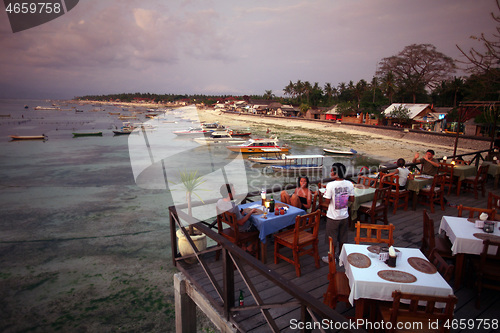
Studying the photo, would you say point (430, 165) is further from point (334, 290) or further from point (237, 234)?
point (334, 290)

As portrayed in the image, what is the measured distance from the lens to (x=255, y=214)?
5.66 meters

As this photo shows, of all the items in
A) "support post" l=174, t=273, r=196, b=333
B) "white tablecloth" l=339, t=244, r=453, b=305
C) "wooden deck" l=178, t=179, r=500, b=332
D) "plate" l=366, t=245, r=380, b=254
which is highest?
"plate" l=366, t=245, r=380, b=254

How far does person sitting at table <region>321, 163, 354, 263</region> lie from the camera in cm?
522

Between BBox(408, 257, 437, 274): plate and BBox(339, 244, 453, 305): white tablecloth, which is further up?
BBox(408, 257, 437, 274): plate

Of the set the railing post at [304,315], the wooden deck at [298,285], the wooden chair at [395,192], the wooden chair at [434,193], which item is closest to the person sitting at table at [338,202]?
the wooden deck at [298,285]

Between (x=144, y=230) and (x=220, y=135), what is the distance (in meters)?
37.7

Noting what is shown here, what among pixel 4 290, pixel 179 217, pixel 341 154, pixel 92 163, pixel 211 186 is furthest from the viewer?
pixel 341 154

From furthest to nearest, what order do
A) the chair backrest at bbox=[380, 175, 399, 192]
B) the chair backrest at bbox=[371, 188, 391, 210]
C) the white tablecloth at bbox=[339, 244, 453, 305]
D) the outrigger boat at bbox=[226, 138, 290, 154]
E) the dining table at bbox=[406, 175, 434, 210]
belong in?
the outrigger boat at bbox=[226, 138, 290, 154]
the dining table at bbox=[406, 175, 434, 210]
the chair backrest at bbox=[380, 175, 399, 192]
the chair backrest at bbox=[371, 188, 391, 210]
the white tablecloth at bbox=[339, 244, 453, 305]

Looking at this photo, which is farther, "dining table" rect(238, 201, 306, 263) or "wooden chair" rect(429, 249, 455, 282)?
"dining table" rect(238, 201, 306, 263)

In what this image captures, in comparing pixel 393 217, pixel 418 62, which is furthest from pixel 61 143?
pixel 418 62

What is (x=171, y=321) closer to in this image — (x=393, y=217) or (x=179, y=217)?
(x=179, y=217)

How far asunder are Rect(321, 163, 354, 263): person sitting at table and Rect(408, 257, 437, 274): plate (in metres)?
1.54

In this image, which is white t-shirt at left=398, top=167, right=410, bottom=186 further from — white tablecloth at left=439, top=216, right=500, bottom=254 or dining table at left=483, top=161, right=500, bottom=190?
dining table at left=483, top=161, right=500, bottom=190

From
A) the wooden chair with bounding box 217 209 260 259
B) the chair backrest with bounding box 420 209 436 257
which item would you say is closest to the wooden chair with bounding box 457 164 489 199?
the chair backrest with bounding box 420 209 436 257
